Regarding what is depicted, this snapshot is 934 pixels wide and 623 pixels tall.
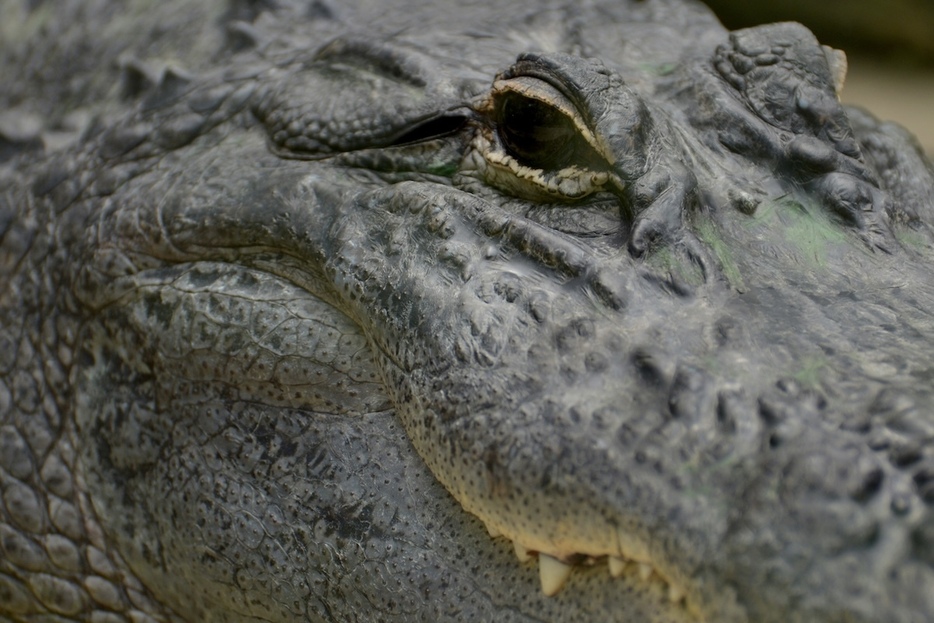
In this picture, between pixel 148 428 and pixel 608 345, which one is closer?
pixel 608 345

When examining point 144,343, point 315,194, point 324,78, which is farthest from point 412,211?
point 144,343

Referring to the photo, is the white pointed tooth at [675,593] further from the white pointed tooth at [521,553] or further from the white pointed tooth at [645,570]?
the white pointed tooth at [521,553]

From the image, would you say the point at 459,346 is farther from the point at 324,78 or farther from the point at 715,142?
the point at 324,78

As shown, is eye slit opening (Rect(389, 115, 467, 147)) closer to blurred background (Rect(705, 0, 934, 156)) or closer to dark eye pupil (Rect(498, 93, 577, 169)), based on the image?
dark eye pupil (Rect(498, 93, 577, 169))

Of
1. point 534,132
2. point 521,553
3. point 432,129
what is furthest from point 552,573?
point 432,129

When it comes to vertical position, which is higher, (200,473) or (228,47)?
(228,47)

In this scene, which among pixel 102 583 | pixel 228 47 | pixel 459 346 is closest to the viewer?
pixel 459 346
